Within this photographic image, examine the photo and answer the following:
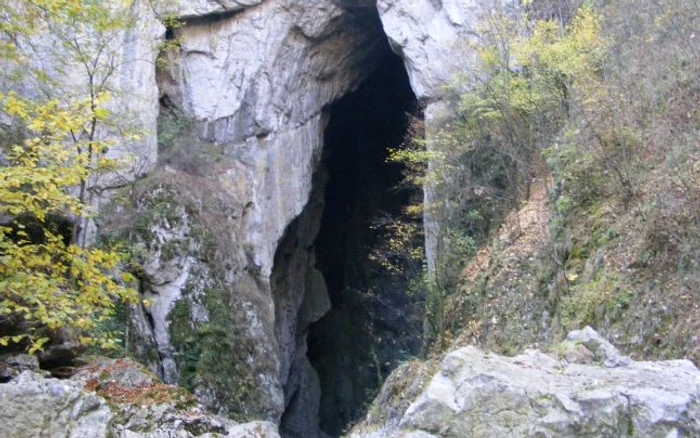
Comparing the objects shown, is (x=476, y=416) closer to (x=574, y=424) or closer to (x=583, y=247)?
(x=574, y=424)

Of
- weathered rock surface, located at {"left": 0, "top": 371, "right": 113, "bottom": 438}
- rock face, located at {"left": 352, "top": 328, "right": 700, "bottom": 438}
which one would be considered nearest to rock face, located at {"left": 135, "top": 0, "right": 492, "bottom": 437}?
weathered rock surface, located at {"left": 0, "top": 371, "right": 113, "bottom": 438}

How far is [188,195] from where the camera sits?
16.4 meters

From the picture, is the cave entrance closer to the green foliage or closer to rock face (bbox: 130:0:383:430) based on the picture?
rock face (bbox: 130:0:383:430)

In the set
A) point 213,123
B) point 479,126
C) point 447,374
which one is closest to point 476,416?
point 447,374

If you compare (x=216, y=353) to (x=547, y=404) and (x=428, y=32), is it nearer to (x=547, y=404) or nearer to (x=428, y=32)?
(x=428, y=32)

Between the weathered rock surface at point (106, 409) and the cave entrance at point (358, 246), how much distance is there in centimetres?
1427

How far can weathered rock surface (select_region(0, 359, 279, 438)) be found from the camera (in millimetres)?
4863

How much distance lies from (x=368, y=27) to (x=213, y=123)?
207 inches

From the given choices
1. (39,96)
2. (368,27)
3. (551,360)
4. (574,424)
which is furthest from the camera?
(368,27)

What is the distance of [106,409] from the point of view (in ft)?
Result: 17.8

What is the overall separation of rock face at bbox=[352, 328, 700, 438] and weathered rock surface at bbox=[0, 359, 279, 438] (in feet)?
8.21

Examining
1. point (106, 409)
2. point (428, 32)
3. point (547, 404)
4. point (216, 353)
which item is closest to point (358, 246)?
point (428, 32)

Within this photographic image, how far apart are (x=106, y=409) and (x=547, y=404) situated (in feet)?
11.0

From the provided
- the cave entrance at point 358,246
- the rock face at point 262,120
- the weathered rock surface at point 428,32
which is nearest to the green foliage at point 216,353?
the rock face at point 262,120
